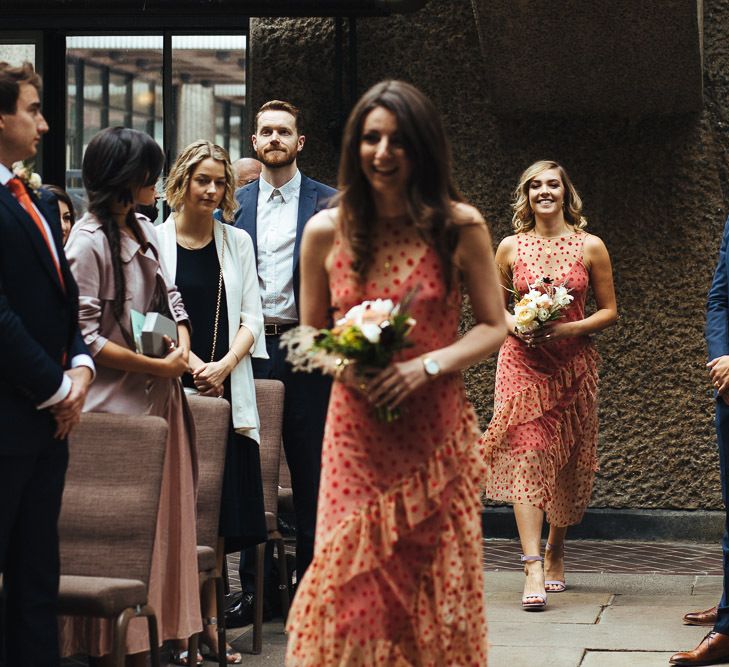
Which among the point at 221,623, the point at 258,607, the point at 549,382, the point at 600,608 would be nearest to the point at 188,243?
the point at 258,607

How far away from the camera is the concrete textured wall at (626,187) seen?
8844 mm

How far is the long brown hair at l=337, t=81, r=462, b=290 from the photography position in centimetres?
365

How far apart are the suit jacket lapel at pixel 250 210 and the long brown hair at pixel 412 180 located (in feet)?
9.20

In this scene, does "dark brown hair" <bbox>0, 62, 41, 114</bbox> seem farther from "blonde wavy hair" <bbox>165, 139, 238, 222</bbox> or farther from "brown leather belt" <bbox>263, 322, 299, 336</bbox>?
"brown leather belt" <bbox>263, 322, 299, 336</bbox>

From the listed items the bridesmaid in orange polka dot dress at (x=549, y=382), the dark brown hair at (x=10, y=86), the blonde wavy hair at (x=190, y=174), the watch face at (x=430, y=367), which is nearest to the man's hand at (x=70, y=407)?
the dark brown hair at (x=10, y=86)

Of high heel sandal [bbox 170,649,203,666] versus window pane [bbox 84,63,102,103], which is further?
window pane [bbox 84,63,102,103]

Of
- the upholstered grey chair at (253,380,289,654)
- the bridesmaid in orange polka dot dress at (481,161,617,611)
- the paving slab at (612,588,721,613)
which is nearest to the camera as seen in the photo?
the upholstered grey chair at (253,380,289,654)

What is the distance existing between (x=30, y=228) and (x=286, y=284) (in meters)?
2.49

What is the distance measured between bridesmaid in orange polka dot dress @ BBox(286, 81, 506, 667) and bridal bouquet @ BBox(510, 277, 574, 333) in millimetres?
3061

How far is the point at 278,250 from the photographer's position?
654 cm

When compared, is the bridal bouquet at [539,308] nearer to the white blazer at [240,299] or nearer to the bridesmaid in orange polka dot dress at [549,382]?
the bridesmaid in orange polka dot dress at [549,382]

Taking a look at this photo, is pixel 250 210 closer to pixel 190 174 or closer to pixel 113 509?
pixel 190 174

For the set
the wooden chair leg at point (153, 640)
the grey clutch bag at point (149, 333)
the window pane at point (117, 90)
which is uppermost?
the window pane at point (117, 90)

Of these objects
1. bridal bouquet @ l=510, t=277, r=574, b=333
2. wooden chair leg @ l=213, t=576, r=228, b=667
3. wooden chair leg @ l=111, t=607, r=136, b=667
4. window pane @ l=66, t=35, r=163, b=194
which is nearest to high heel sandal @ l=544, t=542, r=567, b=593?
bridal bouquet @ l=510, t=277, r=574, b=333
